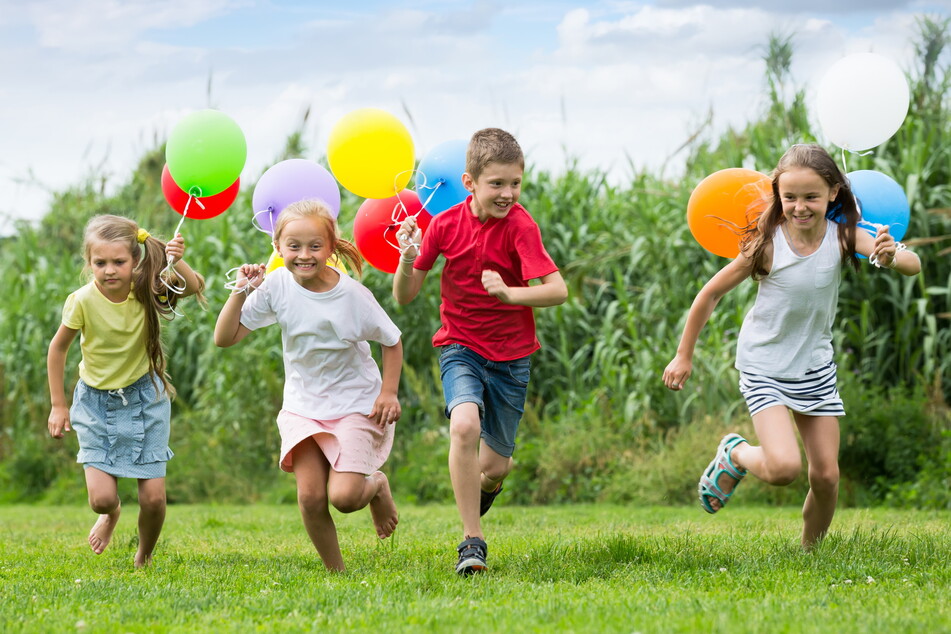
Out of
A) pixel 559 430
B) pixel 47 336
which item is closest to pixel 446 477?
pixel 559 430

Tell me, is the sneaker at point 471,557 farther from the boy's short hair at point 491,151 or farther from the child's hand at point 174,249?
the child's hand at point 174,249

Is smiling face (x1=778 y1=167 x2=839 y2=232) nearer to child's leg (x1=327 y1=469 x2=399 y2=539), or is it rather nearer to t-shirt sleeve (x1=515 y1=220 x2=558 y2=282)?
t-shirt sleeve (x1=515 y1=220 x2=558 y2=282)

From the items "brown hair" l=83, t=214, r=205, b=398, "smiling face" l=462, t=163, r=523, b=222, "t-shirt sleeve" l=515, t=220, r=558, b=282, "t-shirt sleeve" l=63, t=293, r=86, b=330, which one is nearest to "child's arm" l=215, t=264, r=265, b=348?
"brown hair" l=83, t=214, r=205, b=398

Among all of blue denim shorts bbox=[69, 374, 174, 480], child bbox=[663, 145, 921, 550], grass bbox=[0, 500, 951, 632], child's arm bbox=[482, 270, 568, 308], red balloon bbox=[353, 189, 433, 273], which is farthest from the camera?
red balloon bbox=[353, 189, 433, 273]

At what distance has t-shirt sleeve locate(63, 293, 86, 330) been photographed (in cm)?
497

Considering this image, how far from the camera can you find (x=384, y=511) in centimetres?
496

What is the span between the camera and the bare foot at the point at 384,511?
193 inches

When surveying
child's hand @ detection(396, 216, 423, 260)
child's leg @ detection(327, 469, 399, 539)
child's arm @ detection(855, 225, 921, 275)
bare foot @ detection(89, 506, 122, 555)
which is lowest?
bare foot @ detection(89, 506, 122, 555)

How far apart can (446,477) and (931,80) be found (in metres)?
5.60

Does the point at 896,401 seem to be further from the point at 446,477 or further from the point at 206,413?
the point at 206,413

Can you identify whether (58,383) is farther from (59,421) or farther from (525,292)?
(525,292)

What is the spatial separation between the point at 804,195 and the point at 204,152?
113 inches

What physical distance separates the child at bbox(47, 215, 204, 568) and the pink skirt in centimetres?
85

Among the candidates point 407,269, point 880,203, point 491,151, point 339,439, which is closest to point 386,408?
point 339,439
